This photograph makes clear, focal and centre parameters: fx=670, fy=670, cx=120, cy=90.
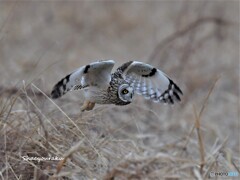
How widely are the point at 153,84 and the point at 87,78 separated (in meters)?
0.35

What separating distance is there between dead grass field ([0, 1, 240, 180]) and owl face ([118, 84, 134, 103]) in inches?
8.9

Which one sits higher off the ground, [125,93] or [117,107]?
[125,93]

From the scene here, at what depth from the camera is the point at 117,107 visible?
13.6 feet

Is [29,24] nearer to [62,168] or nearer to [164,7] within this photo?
[164,7]

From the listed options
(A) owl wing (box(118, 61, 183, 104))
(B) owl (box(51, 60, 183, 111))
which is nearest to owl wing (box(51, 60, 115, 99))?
(B) owl (box(51, 60, 183, 111))

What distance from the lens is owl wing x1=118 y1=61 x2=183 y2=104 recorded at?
3.01 meters

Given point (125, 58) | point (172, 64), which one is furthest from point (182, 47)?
point (125, 58)

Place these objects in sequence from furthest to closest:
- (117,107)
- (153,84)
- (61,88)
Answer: (117,107) → (153,84) → (61,88)

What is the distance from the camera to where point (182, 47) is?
5480mm

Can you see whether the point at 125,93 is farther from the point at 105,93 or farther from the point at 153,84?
the point at 153,84

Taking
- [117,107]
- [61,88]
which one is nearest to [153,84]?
[61,88]

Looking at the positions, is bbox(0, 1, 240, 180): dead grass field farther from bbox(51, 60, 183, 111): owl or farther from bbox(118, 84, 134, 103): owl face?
bbox(118, 84, 134, 103): owl face

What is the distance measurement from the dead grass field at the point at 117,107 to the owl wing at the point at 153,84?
0.29 feet

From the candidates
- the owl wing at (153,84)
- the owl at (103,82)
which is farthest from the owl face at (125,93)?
the owl wing at (153,84)
